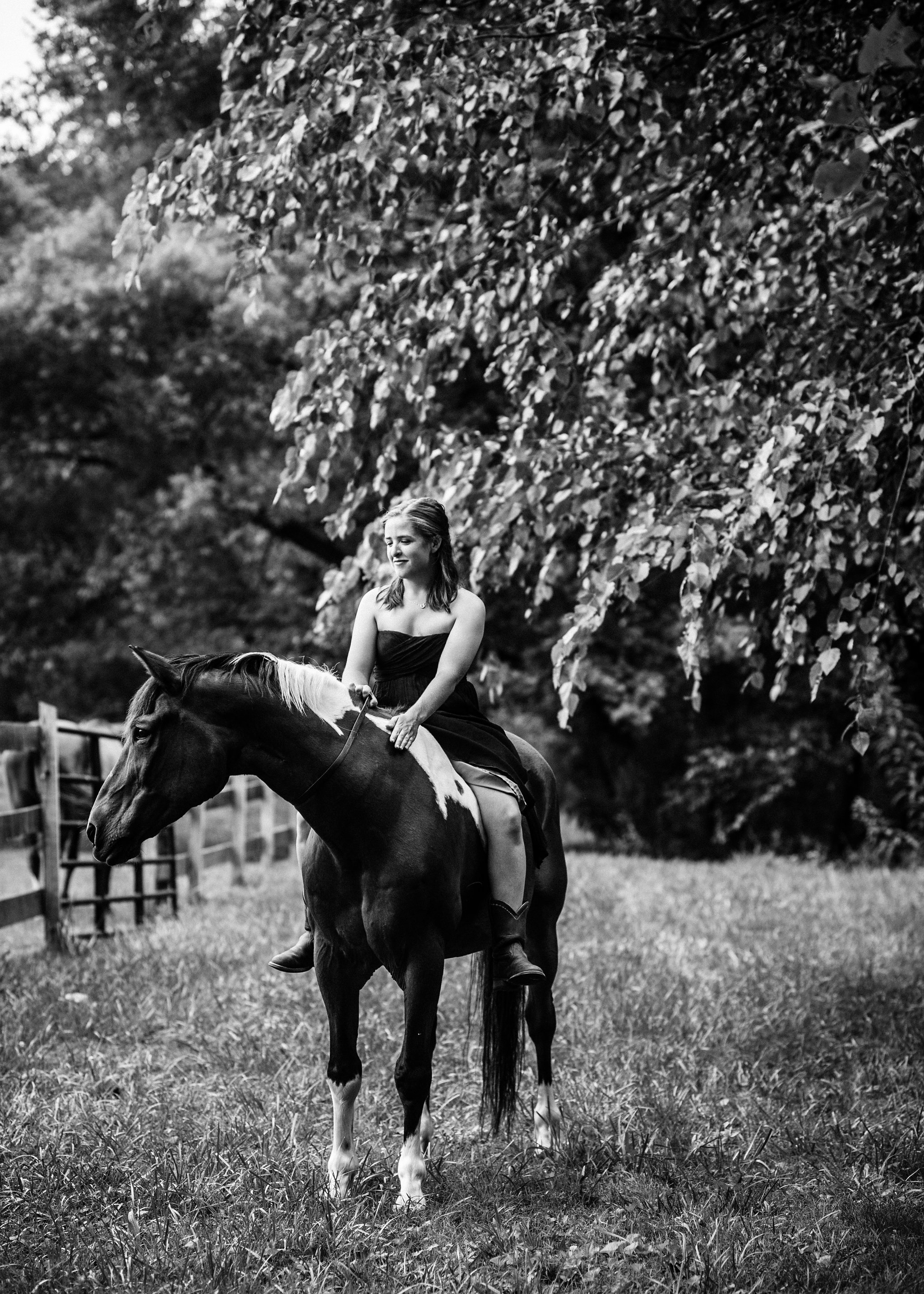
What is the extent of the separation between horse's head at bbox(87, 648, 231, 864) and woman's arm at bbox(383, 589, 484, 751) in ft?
2.01

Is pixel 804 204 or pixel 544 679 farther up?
pixel 804 204

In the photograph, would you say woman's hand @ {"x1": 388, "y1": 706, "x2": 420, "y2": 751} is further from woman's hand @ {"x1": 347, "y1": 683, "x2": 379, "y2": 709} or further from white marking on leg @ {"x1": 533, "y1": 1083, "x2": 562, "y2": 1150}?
white marking on leg @ {"x1": 533, "y1": 1083, "x2": 562, "y2": 1150}

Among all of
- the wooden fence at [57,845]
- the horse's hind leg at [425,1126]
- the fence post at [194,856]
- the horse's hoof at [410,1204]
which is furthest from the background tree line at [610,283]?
the fence post at [194,856]

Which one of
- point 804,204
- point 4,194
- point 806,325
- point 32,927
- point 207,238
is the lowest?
point 32,927

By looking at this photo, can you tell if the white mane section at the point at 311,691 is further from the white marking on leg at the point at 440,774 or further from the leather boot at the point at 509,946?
the leather boot at the point at 509,946

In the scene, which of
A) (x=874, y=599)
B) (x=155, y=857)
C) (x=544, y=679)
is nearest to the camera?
(x=874, y=599)

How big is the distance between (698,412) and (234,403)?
1130 centimetres

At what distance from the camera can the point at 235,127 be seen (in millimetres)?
6074

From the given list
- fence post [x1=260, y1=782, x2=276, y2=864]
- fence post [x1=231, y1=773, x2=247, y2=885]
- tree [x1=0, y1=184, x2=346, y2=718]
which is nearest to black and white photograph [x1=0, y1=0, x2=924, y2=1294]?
fence post [x1=231, y1=773, x2=247, y2=885]

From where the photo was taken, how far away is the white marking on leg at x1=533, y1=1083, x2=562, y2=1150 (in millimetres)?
4648

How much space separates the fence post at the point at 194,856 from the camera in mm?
11980

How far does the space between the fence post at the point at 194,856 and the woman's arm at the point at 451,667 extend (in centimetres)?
818

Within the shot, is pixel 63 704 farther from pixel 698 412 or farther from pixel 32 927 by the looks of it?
pixel 698 412

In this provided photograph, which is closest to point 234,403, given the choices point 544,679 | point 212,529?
point 212,529
